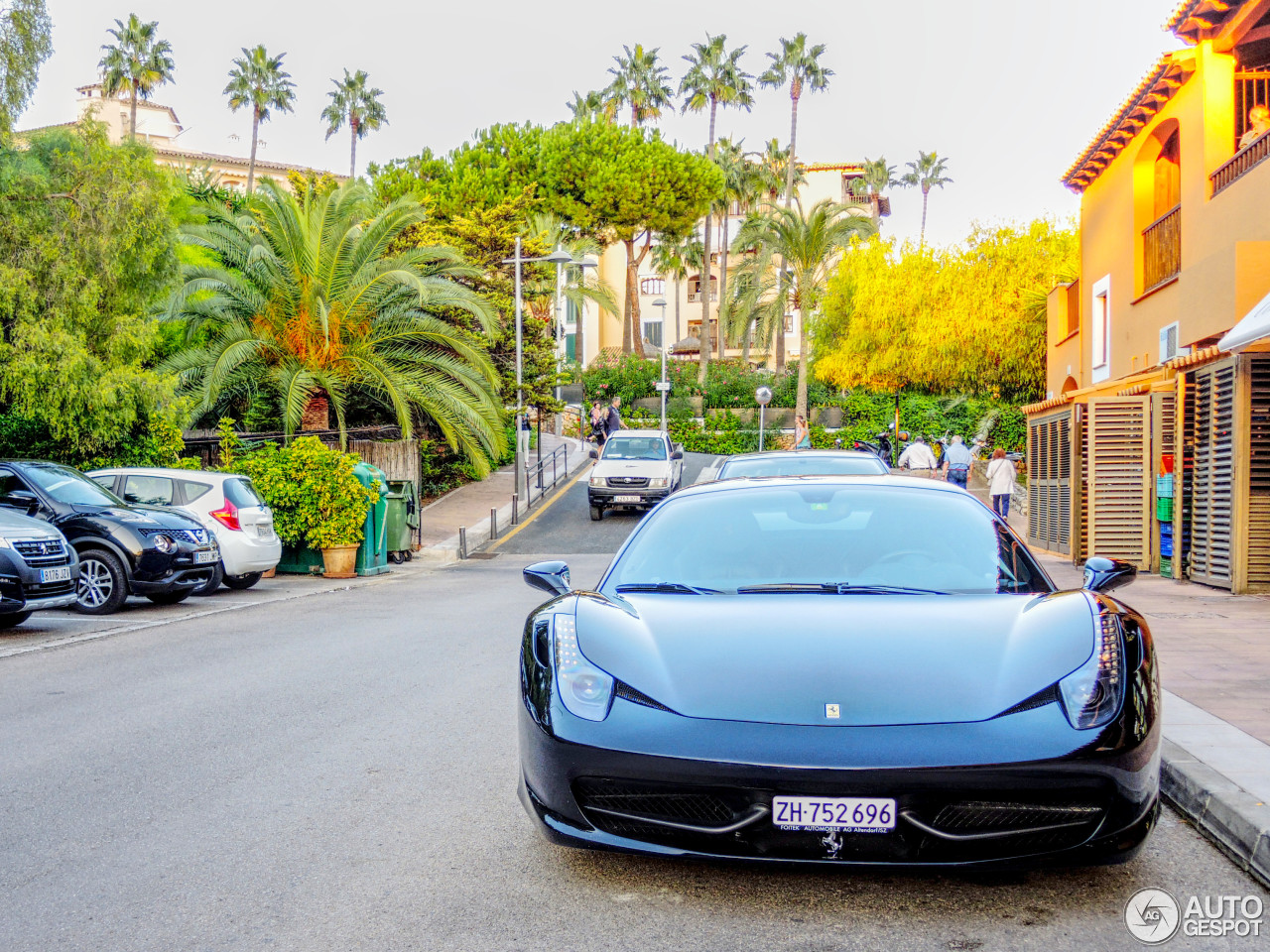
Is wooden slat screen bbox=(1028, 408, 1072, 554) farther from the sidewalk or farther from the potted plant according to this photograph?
the potted plant

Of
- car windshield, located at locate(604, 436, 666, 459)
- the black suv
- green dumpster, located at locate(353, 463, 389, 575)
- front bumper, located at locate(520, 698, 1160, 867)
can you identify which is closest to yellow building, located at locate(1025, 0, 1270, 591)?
front bumper, located at locate(520, 698, 1160, 867)

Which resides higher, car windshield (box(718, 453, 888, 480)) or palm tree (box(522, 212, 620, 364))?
palm tree (box(522, 212, 620, 364))

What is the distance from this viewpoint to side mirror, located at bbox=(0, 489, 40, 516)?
13.6 metres

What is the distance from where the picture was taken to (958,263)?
4753cm

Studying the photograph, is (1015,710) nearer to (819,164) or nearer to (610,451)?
(610,451)

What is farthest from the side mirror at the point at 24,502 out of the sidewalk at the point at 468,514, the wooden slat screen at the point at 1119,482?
the wooden slat screen at the point at 1119,482

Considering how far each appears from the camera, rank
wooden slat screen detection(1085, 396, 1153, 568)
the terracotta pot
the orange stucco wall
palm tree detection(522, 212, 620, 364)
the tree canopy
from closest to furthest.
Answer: the orange stucco wall → wooden slat screen detection(1085, 396, 1153, 568) → the terracotta pot → palm tree detection(522, 212, 620, 364) → the tree canopy

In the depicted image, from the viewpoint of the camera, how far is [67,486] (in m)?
14.0

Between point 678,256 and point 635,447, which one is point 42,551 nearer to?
point 635,447

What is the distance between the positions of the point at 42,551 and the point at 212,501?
4051 millimetres

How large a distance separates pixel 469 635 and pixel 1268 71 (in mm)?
13073

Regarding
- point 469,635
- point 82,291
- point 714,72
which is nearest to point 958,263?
point 714,72

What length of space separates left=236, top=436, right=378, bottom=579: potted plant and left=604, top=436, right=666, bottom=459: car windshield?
11.6 meters

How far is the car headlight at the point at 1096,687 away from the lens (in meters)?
3.70
